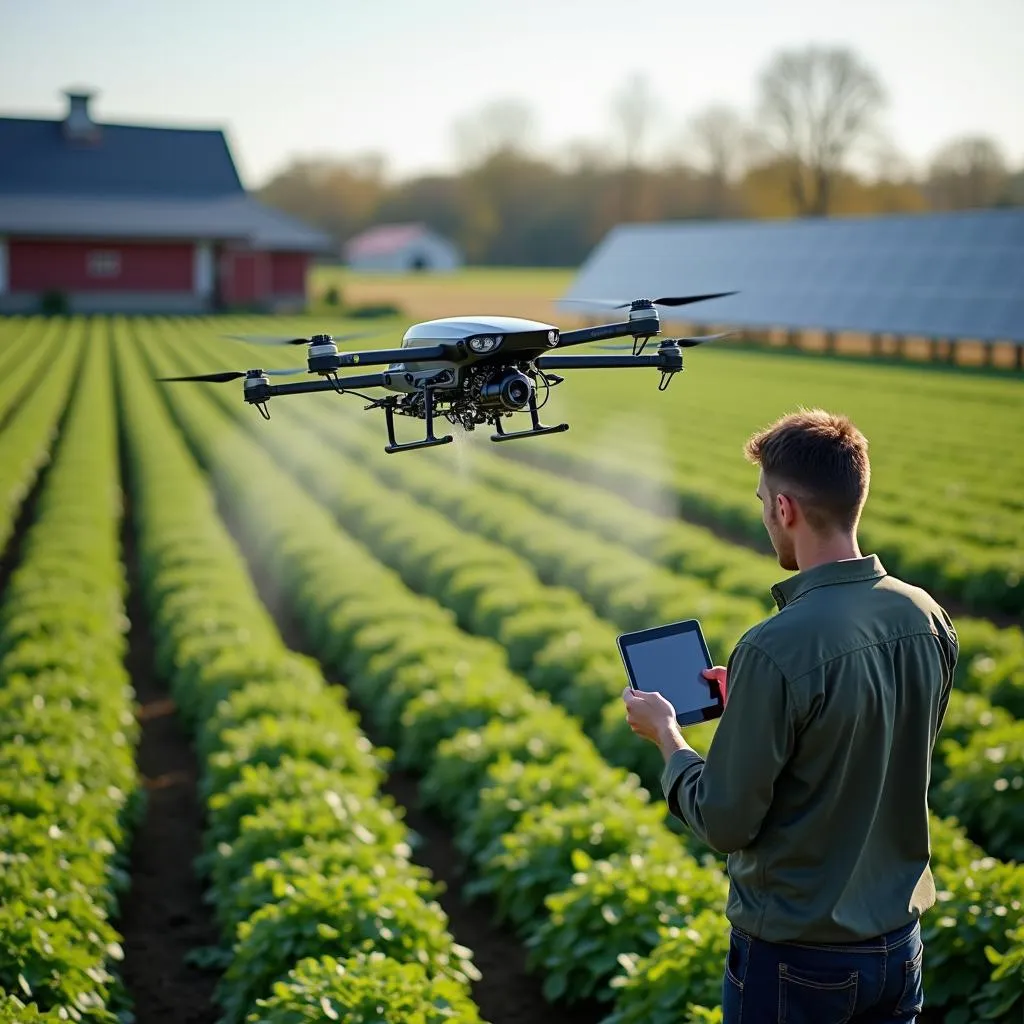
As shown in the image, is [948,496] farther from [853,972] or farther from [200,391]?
[200,391]

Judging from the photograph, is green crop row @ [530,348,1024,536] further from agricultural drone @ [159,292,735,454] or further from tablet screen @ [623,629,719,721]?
agricultural drone @ [159,292,735,454]

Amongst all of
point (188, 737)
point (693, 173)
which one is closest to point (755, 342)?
point (693, 173)

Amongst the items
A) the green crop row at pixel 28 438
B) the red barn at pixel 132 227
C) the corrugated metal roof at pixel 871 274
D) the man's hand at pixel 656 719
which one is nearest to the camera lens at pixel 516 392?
the man's hand at pixel 656 719

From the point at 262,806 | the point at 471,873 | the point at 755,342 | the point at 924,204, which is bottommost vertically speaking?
the point at 471,873

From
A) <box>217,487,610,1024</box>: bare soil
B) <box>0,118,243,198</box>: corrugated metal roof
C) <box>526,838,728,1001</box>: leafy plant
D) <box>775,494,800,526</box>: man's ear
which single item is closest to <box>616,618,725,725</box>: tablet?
<box>775,494,800,526</box>: man's ear

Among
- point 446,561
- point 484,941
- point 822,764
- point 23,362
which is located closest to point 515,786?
point 484,941

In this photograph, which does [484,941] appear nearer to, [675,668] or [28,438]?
[675,668]
